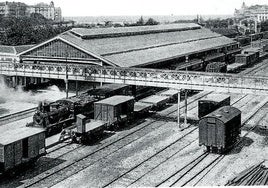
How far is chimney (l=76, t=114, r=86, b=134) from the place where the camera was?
28630 mm

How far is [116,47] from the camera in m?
52.8

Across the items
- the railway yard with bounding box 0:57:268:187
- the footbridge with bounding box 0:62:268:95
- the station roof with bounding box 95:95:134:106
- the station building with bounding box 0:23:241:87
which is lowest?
the railway yard with bounding box 0:57:268:187

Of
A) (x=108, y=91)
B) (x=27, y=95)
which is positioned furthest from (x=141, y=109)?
(x=27, y=95)

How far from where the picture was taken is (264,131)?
3316 cm

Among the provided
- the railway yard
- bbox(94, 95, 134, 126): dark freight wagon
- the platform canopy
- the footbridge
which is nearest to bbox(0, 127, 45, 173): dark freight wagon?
the railway yard

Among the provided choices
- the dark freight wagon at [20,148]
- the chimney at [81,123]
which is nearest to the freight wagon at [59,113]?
the chimney at [81,123]

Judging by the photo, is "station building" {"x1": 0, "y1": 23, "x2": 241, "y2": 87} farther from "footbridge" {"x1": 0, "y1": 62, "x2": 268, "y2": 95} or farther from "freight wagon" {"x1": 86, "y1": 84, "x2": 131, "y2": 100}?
"freight wagon" {"x1": 86, "y1": 84, "x2": 131, "y2": 100}

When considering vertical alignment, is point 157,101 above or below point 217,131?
above

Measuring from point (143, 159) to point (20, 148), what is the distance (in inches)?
331

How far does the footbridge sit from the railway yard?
3.95 m

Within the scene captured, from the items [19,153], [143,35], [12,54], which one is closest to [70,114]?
[19,153]

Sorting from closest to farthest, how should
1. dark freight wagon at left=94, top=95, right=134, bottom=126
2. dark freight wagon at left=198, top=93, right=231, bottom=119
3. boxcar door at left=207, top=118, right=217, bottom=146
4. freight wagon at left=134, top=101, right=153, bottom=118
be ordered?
1. boxcar door at left=207, top=118, right=217, bottom=146
2. dark freight wagon at left=94, top=95, right=134, bottom=126
3. dark freight wagon at left=198, top=93, right=231, bottom=119
4. freight wagon at left=134, top=101, right=153, bottom=118

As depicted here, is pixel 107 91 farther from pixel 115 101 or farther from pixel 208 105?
Answer: pixel 208 105

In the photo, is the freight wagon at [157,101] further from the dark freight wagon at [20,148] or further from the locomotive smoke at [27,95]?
the dark freight wagon at [20,148]
